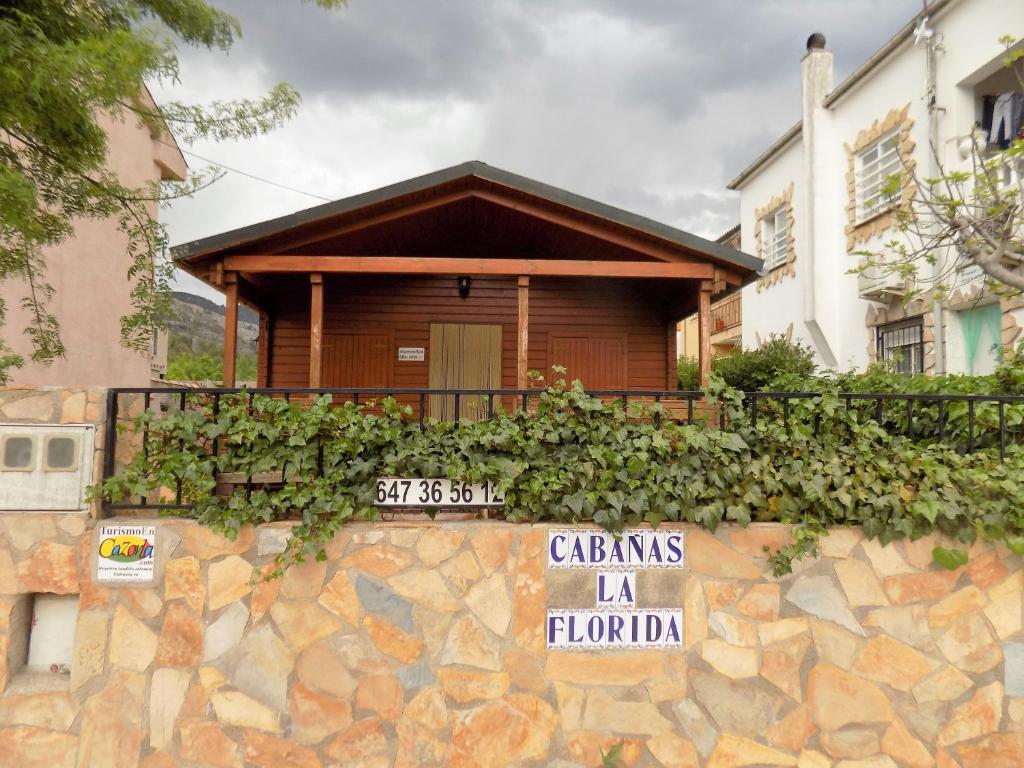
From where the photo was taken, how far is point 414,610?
11.2 feet

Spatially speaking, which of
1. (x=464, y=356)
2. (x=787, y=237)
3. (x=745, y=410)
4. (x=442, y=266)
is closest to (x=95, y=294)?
(x=464, y=356)

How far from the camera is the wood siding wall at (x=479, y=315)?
28.0 ft

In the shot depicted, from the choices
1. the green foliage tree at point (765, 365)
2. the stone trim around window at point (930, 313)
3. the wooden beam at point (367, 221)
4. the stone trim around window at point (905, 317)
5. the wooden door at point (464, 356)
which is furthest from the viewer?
the green foliage tree at point (765, 365)

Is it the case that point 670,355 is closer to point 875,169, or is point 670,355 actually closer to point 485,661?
point 875,169

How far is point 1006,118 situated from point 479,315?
782 cm

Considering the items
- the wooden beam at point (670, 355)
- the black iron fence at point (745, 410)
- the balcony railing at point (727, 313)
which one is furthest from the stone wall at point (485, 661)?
the balcony railing at point (727, 313)

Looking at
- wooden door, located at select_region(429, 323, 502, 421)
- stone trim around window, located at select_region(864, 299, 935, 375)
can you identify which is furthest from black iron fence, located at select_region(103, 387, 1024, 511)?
stone trim around window, located at select_region(864, 299, 935, 375)

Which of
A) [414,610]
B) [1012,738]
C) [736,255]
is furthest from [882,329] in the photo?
[414,610]

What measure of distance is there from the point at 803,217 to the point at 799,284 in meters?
1.35

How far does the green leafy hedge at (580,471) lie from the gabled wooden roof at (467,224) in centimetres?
316

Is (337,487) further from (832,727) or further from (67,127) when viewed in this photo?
(67,127)

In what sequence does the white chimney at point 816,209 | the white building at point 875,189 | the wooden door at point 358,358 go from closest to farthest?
the wooden door at point 358,358, the white building at point 875,189, the white chimney at point 816,209

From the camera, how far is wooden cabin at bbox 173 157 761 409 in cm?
634

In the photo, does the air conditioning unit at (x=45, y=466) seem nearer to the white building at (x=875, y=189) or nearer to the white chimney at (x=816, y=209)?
the white building at (x=875, y=189)
